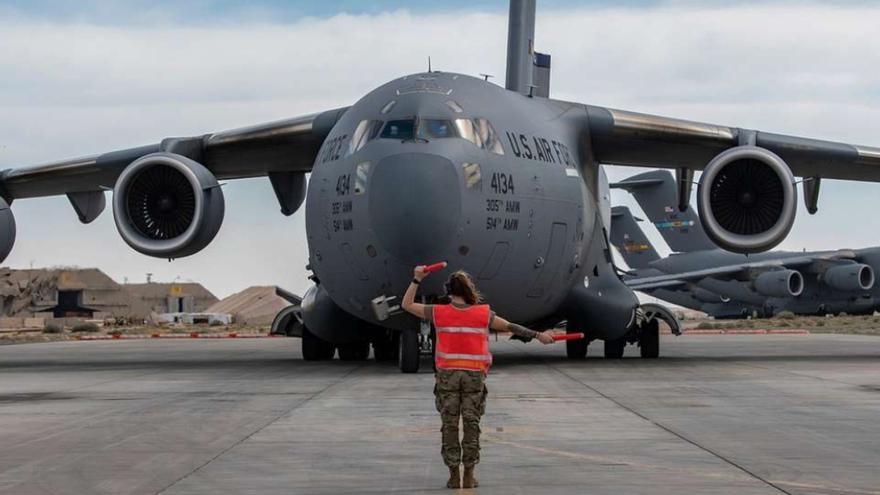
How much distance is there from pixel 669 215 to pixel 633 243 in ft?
24.4

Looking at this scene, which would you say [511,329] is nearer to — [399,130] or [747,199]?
[399,130]

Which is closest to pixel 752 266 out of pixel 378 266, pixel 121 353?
pixel 121 353

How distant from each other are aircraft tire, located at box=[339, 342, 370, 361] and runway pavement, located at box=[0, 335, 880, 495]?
3.48 meters

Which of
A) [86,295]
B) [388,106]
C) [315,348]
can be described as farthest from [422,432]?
[86,295]

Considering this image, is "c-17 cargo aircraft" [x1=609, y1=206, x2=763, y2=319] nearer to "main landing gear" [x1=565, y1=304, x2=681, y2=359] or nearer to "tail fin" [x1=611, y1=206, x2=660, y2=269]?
"tail fin" [x1=611, y1=206, x2=660, y2=269]

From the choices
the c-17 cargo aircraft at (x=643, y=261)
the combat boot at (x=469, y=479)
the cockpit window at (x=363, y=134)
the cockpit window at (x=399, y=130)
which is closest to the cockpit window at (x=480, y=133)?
the cockpit window at (x=399, y=130)

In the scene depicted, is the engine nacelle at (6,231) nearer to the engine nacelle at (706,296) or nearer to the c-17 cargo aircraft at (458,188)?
the c-17 cargo aircraft at (458,188)

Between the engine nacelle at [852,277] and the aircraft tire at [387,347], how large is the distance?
1583 inches

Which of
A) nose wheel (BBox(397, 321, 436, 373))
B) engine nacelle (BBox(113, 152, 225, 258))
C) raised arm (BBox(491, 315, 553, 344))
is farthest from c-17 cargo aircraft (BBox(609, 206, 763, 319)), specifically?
raised arm (BBox(491, 315, 553, 344))

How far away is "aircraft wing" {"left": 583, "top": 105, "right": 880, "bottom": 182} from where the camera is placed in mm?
20828

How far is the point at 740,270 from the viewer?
5894cm

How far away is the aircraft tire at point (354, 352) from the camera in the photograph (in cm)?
2206

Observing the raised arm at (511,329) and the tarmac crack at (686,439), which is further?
the raised arm at (511,329)

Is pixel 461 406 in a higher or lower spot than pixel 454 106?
lower
